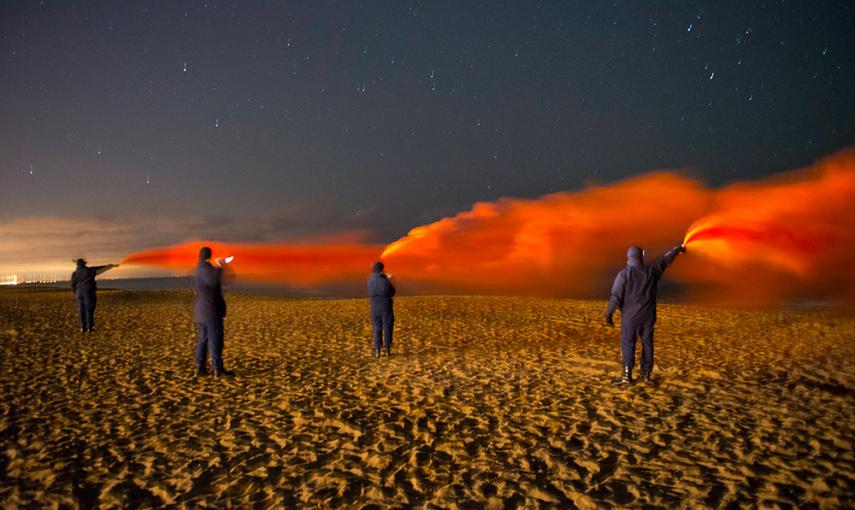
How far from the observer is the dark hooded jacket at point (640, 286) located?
8906 mm

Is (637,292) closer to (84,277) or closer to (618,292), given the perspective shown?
(618,292)

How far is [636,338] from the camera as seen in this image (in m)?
9.05

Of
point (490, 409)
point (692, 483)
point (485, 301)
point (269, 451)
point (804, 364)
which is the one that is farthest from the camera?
point (485, 301)

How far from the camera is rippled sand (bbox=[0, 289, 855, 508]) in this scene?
17.4 feet

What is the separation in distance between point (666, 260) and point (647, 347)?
1764 mm

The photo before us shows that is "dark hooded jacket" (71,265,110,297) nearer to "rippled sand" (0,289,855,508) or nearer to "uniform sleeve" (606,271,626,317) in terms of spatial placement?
"rippled sand" (0,289,855,508)

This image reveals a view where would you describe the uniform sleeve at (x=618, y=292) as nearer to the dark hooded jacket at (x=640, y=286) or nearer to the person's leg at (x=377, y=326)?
the dark hooded jacket at (x=640, y=286)

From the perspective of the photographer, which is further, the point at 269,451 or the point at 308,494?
the point at 269,451

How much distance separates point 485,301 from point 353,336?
13.9 meters

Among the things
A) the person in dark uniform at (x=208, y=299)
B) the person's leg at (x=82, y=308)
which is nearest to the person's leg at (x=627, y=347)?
the person in dark uniform at (x=208, y=299)

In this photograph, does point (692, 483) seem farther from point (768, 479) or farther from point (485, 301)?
point (485, 301)

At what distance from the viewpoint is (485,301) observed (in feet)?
97.5

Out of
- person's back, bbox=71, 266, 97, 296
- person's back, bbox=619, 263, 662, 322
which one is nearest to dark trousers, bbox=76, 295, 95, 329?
person's back, bbox=71, 266, 97, 296

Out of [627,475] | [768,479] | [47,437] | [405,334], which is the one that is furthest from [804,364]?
[47,437]
